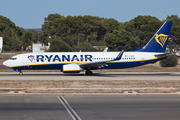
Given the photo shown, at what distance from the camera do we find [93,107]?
48.2 feet

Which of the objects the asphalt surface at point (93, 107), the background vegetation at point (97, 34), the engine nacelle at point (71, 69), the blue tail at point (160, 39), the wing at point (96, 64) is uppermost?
the background vegetation at point (97, 34)

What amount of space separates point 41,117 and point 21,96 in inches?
249

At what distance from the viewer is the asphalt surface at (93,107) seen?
41.4 ft

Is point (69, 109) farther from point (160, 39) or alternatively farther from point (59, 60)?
point (160, 39)

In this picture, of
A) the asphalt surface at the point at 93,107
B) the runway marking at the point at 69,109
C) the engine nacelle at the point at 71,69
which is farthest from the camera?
the engine nacelle at the point at 71,69

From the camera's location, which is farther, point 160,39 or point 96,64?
point 160,39

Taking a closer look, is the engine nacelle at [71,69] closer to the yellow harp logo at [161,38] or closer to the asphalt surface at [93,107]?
the yellow harp logo at [161,38]

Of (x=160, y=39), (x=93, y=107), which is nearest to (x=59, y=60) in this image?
(x=160, y=39)

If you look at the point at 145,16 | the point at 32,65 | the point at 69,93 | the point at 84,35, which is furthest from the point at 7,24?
the point at 69,93

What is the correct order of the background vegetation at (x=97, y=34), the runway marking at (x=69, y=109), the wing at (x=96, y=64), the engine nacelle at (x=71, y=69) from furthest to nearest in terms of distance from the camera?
the background vegetation at (x=97, y=34) < the wing at (x=96, y=64) < the engine nacelle at (x=71, y=69) < the runway marking at (x=69, y=109)

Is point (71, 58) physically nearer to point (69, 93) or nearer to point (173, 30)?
point (69, 93)

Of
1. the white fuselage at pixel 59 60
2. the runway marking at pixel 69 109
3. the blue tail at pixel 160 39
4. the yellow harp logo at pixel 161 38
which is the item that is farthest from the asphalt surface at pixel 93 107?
the yellow harp logo at pixel 161 38

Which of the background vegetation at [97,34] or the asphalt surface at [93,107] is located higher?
the background vegetation at [97,34]

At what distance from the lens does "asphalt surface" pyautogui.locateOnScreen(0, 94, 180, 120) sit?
41.4 ft
